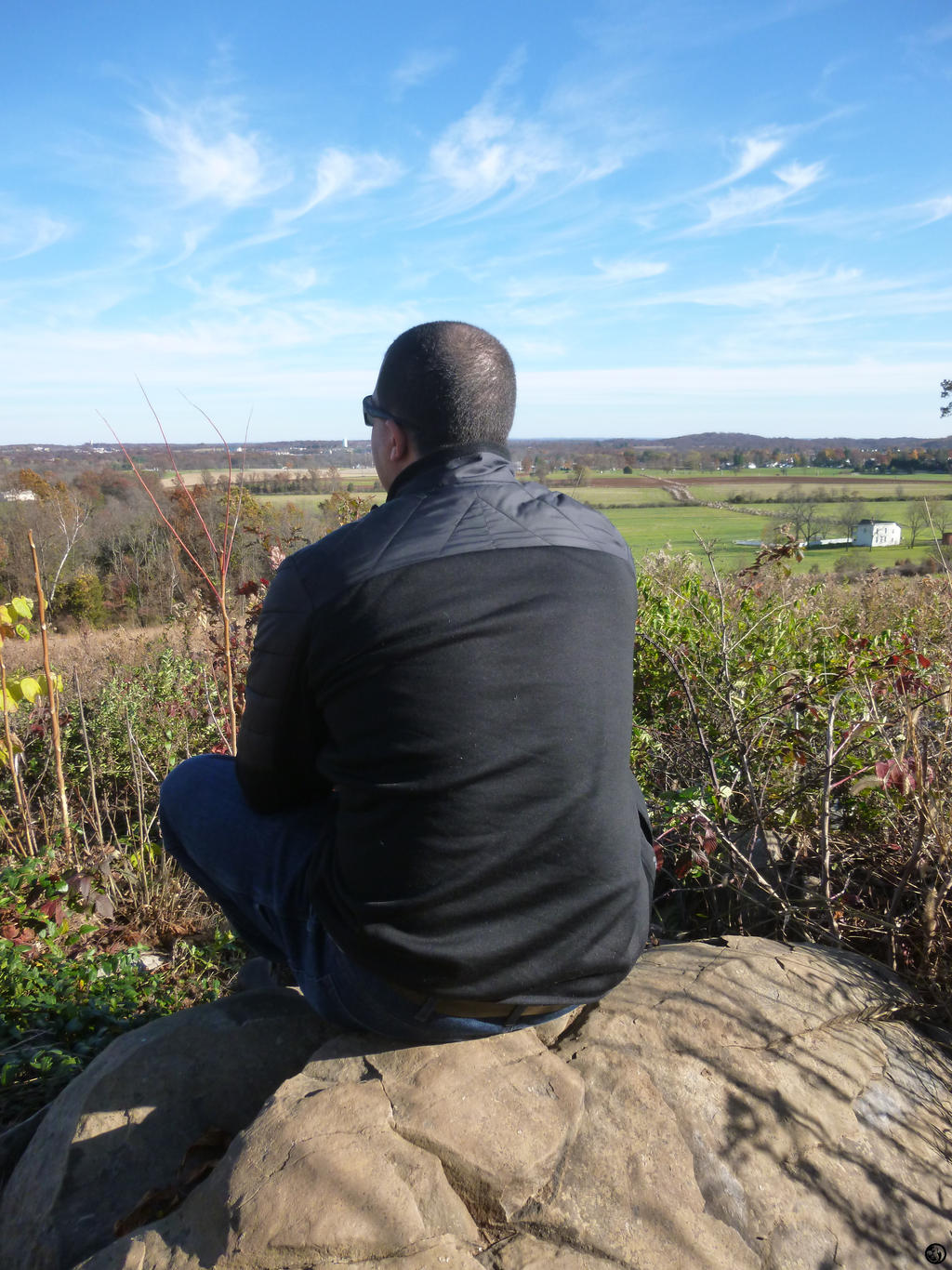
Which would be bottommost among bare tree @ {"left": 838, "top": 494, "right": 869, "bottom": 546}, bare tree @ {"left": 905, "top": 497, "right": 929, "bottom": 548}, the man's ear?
bare tree @ {"left": 838, "top": 494, "right": 869, "bottom": 546}

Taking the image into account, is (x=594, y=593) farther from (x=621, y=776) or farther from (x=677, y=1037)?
(x=677, y=1037)

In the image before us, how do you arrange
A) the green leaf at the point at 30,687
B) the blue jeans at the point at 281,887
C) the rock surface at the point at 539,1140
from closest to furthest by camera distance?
the rock surface at the point at 539,1140
the blue jeans at the point at 281,887
the green leaf at the point at 30,687

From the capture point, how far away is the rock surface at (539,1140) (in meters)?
1.47

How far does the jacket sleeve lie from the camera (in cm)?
159

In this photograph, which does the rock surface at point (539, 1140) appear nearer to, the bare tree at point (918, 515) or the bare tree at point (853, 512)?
the bare tree at point (918, 515)

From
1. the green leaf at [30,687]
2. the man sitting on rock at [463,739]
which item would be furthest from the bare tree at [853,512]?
the man sitting on rock at [463,739]

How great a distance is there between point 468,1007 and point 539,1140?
28cm

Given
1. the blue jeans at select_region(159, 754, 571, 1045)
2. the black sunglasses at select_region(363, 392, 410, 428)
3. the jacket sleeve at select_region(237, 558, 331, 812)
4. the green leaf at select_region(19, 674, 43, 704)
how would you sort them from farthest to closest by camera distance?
the green leaf at select_region(19, 674, 43, 704), the black sunglasses at select_region(363, 392, 410, 428), the blue jeans at select_region(159, 754, 571, 1045), the jacket sleeve at select_region(237, 558, 331, 812)

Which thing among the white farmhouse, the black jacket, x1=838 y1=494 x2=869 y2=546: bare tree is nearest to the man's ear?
the black jacket

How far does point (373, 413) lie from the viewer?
193 cm

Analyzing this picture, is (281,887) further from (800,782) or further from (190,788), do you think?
(800,782)

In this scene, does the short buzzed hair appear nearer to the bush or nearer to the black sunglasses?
the black sunglasses

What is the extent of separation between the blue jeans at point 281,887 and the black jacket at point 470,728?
0.51ft

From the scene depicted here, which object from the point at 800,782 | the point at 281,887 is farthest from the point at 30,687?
the point at 800,782
